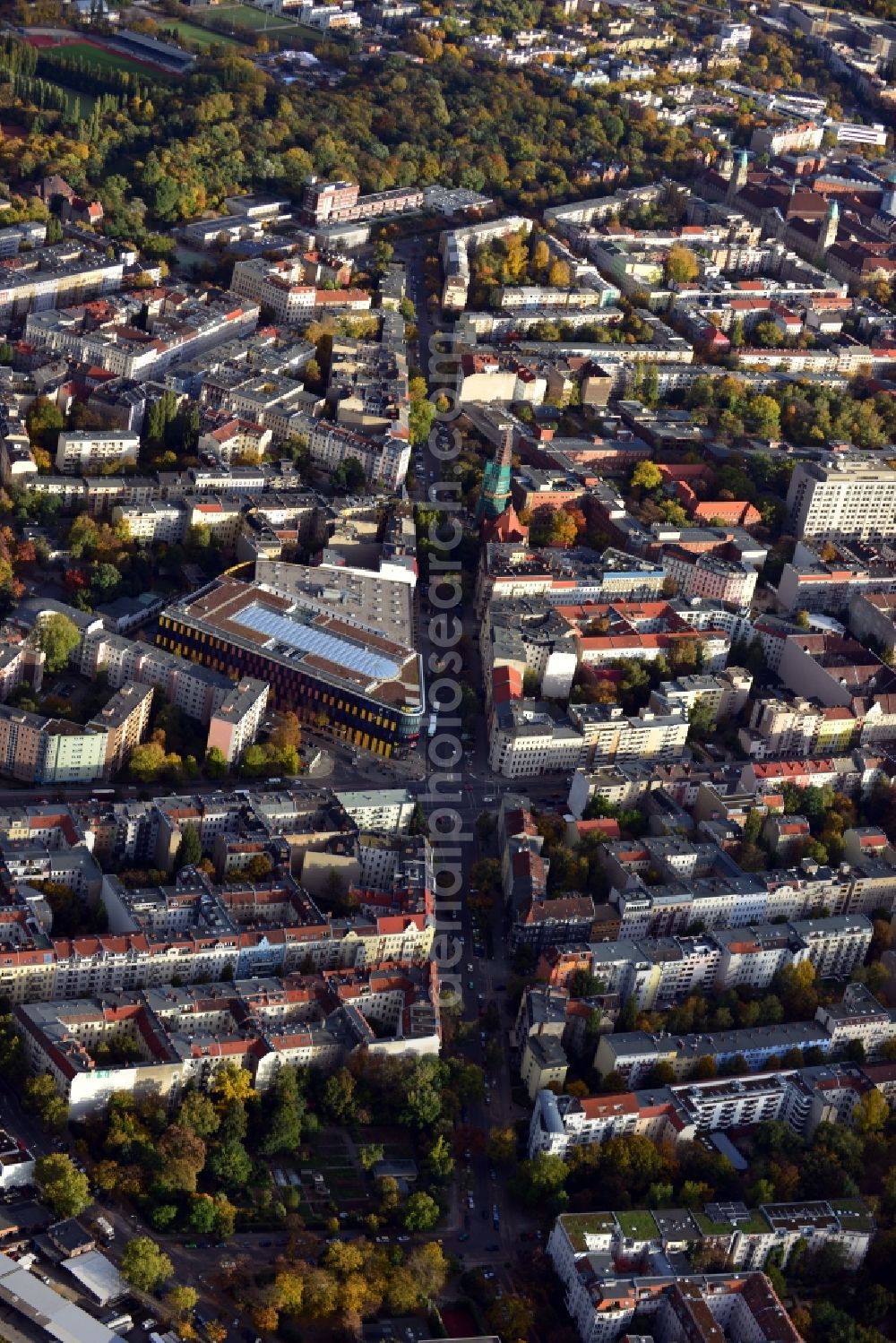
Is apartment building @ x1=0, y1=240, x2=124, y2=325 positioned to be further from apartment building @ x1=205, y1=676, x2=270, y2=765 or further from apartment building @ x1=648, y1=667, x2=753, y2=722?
apartment building @ x1=648, y1=667, x2=753, y2=722

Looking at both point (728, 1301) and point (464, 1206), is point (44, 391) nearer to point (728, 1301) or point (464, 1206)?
point (464, 1206)

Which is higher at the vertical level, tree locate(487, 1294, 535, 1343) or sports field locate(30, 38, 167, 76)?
sports field locate(30, 38, 167, 76)

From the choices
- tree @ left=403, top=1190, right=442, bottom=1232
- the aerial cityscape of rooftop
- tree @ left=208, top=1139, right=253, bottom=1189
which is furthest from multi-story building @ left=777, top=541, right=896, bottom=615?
tree @ left=208, top=1139, right=253, bottom=1189

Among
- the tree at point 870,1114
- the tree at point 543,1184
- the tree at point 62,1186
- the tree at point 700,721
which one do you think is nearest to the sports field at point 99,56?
the tree at point 700,721

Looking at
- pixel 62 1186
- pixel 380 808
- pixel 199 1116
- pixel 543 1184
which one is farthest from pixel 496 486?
pixel 62 1186

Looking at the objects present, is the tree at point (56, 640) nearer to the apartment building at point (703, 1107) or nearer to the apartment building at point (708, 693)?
the apartment building at point (708, 693)

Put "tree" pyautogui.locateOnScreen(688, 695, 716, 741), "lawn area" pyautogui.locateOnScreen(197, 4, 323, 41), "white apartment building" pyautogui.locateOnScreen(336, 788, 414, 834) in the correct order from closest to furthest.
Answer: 1. "white apartment building" pyautogui.locateOnScreen(336, 788, 414, 834)
2. "tree" pyautogui.locateOnScreen(688, 695, 716, 741)
3. "lawn area" pyautogui.locateOnScreen(197, 4, 323, 41)

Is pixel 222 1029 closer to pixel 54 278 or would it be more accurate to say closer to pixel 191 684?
pixel 191 684

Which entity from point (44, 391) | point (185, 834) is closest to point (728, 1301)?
point (185, 834)
